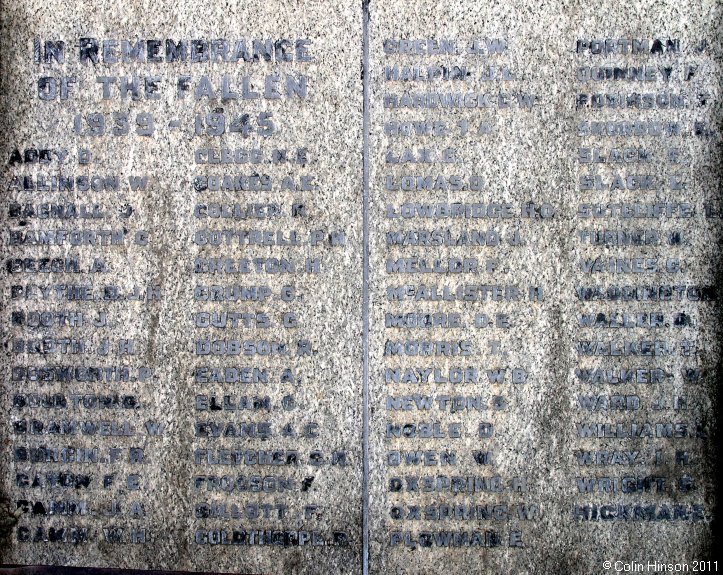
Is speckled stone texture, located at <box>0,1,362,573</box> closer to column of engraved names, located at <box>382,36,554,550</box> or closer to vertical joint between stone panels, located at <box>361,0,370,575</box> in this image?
vertical joint between stone panels, located at <box>361,0,370,575</box>

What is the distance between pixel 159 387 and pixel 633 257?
2.32 meters

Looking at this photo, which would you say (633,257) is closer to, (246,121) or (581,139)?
(581,139)

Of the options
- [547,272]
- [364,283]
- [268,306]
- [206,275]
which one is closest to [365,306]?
[364,283]

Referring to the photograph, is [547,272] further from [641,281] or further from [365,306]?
[365,306]

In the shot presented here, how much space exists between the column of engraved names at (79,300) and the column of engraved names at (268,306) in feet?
0.97

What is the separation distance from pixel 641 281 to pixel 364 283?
130 cm

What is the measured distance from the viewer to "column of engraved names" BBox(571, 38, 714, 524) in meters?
2.95

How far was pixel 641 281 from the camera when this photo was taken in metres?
2.96

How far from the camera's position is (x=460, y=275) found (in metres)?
2.99

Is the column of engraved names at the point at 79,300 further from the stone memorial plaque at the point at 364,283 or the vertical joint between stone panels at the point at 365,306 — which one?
the vertical joint between stone panels at the point at 365,306

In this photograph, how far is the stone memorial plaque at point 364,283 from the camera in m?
2.96

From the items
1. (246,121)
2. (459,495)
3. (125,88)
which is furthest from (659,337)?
(125,88)

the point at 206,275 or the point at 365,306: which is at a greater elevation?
the point at 206,275

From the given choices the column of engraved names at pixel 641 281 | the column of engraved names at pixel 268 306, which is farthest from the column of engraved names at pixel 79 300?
the column of engraved names at pixel 641 281
